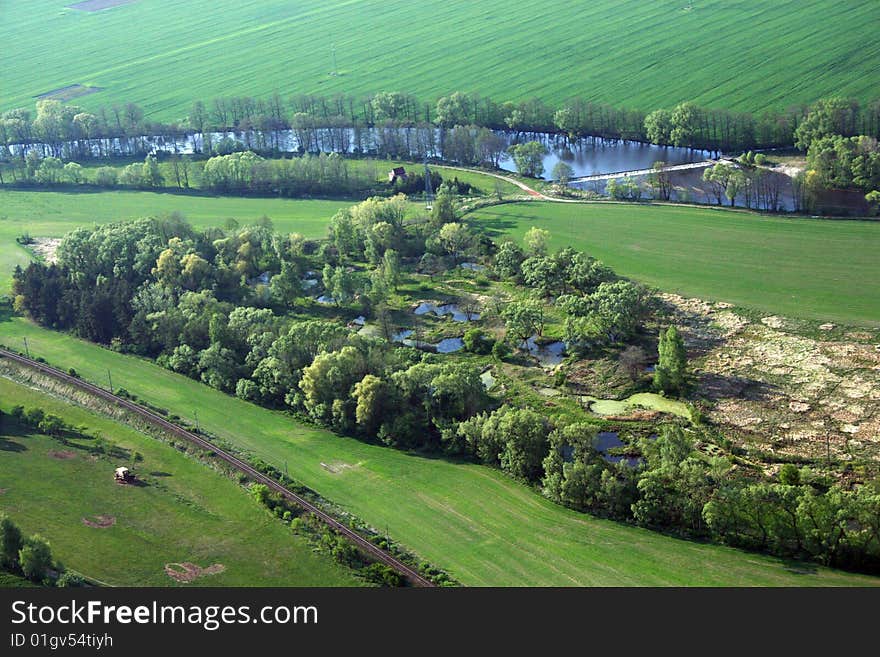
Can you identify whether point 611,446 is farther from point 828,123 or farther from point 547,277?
point 828,123

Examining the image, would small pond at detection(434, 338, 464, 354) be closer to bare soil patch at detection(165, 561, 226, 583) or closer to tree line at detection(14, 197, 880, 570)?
tree line at detection(14, 197, 880, 570)

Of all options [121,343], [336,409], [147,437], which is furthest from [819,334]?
[121,343]

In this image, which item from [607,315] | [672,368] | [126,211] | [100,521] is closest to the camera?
[100,521]

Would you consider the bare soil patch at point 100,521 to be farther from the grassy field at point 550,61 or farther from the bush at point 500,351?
the grassy field at point 550,61

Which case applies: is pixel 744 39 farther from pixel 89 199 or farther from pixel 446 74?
pixel 89 199

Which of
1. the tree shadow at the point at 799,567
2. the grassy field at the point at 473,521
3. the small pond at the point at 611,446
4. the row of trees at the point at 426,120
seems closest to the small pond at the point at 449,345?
the grassy field at the point at 473,521

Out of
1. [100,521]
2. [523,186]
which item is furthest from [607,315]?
[523,186]
